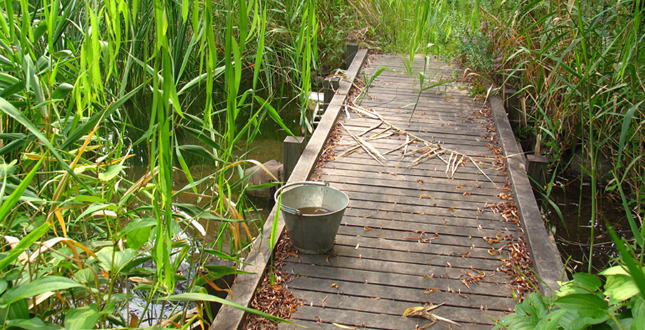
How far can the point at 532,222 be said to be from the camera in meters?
2.61

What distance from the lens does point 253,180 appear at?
4.34 metres

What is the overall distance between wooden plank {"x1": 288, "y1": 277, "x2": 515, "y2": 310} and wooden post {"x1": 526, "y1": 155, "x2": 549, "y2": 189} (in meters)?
1.12

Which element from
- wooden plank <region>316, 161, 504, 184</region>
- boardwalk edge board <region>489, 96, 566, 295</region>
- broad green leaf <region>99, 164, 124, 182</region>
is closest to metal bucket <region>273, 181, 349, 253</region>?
wooden plank <region>316, 161, 504, 184</region>

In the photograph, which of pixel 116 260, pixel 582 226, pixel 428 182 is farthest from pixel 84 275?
pixel 582 226

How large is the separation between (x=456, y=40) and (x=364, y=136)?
2680 millimetres

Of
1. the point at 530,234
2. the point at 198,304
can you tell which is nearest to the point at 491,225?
the point at 530,234

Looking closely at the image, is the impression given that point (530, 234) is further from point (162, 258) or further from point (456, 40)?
point (456, 40)

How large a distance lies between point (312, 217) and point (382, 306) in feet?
1.65

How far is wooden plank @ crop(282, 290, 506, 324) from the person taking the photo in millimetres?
2055

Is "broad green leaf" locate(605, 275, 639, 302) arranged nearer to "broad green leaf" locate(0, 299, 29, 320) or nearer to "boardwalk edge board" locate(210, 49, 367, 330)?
"boardwalk edge board" locate(210, 49, 367, 330)

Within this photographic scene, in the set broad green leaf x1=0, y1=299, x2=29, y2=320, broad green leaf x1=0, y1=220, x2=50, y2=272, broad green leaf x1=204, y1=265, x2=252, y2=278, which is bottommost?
broad green leaf x1=204, y1=265, x2=252, y2=278

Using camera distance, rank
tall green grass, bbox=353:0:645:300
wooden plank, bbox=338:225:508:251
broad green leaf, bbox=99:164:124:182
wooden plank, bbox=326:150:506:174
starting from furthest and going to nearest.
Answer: wooden plank, bbox=326:150:506:174, wooden plank, bbox=338:225:508:251, tall green grass, bbox=353:0:645:300, broad green leaf, bbox=99:164:124:182

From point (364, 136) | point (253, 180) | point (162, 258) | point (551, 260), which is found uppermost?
point (162, 258)

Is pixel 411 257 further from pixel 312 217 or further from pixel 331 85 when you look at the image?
pixel 331 85
